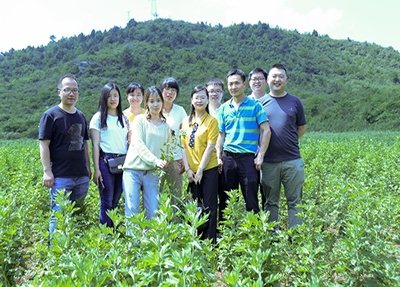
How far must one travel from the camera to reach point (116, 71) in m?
70.7

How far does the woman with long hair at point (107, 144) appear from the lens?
3852mm

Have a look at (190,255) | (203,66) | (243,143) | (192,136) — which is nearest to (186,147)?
(192,136)

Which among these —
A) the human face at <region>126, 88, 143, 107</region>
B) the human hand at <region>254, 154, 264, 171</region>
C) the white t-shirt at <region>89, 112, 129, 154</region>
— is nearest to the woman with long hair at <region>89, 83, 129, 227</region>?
the white t-shirt at <region>89, 112, 129, 154</region>

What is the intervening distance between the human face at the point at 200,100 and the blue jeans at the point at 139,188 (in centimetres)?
90

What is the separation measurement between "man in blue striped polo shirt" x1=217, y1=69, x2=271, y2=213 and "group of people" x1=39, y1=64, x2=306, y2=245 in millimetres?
11

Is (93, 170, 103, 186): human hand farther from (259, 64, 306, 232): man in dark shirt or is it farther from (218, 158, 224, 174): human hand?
(259, 64, 306, 232): man in dark shirt

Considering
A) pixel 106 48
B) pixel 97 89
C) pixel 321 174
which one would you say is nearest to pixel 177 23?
pixel 106 48

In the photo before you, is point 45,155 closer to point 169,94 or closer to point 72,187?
point 72,187

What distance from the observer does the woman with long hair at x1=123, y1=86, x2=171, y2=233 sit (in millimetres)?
3469

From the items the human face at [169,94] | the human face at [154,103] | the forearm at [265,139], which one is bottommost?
the forearm at [265,139]

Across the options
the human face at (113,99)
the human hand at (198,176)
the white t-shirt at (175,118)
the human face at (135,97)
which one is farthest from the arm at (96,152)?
the human hand at (198,176)

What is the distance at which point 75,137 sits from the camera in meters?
3.55

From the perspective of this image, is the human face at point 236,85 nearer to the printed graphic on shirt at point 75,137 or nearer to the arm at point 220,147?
the arm at point 220,147

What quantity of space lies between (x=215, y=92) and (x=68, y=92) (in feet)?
6.13
